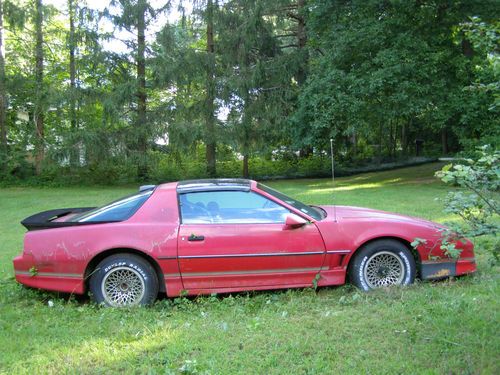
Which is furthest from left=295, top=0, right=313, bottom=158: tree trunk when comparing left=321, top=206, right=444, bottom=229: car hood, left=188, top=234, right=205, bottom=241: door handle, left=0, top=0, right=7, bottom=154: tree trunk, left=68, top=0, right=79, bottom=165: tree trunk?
left=188, top=234, right=205, bottom=241: door handle

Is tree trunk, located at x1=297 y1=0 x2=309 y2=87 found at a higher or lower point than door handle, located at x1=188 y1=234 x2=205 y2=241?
higher

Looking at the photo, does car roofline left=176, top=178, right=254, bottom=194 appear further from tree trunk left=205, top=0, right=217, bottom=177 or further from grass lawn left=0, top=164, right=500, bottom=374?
tree trunk left=205, top=0, right=217, bottom=177

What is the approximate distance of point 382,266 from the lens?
5.14 metres

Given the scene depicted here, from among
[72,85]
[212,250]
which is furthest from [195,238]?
[72,85]

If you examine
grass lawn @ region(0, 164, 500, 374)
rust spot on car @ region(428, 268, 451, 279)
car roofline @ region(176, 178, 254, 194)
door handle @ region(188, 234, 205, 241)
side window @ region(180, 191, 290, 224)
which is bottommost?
grass lawn @ region(0, 164, 500, 374)

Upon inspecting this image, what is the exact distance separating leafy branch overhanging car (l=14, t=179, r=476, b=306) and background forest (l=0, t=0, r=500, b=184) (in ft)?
43.7

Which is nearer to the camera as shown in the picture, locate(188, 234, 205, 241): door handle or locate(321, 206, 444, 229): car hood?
locate(188, 234, 205, 241): door handle

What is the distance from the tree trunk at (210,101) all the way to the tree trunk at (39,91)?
25.5 feet

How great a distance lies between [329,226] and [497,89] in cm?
223

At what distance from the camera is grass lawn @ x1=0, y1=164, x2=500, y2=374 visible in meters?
3.39

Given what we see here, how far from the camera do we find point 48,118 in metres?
25.3

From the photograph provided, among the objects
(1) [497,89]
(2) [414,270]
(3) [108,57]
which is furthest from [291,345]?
(3) [108,57]

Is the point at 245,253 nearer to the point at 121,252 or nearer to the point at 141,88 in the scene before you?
the point at 121,252

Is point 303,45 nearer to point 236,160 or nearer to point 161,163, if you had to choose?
point 236,160
